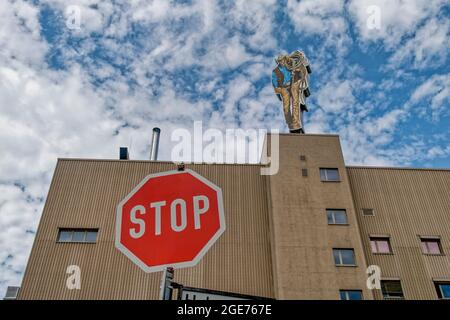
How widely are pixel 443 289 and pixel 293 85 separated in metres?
21.0

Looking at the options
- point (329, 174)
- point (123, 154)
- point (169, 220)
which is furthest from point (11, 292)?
point (329, 174)

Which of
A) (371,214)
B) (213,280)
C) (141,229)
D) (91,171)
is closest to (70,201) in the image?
(91,171)

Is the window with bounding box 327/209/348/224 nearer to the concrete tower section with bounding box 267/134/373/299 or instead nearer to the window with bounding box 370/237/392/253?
the concrete tower section with bounding box 267/134/373/299

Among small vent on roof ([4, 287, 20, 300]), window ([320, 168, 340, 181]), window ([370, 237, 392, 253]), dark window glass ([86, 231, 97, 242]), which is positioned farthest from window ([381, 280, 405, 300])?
small vent on roof ([4, 287, 20, 300])

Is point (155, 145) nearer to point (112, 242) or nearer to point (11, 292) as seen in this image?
point (112, 242)

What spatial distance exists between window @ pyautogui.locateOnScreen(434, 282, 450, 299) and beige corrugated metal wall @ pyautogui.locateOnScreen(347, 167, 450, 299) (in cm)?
47

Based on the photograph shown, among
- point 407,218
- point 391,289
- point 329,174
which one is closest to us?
point 391,289

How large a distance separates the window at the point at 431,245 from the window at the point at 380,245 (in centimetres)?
257

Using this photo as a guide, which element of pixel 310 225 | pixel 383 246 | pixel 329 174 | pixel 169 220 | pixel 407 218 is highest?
pixel 329 174

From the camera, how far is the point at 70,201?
28812 millimetres

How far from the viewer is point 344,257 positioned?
25.6 m

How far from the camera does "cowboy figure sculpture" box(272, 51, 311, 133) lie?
34.3 metres

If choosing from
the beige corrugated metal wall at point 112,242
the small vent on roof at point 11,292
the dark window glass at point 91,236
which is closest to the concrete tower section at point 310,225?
the beige corrugated metal wall at point 112,242

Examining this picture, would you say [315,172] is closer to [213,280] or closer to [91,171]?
[213,280]
